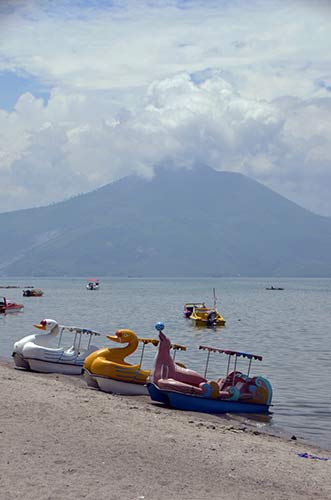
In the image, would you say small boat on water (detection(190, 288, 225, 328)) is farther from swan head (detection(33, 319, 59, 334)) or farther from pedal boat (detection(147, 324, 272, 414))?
pedal boat (detection(147, 324, 272, 414))

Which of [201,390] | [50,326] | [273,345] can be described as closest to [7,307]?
[273,345]

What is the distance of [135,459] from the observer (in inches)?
424

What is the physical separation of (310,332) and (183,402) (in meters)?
32.1

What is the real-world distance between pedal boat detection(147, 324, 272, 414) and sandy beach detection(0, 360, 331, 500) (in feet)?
11.7

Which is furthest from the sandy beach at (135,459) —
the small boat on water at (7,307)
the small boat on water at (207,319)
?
the small boat on water at (7,307)

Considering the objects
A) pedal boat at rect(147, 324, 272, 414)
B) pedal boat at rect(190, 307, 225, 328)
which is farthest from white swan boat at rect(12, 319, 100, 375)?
pedal boat at rect(190, 307, 225, 328)

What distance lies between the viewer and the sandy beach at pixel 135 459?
9406mm

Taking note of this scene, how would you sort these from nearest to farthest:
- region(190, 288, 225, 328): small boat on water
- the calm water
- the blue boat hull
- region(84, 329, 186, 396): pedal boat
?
the blue boat hull < the calm water < region(84, 329, 186, 396): pedal boat < region(190, 288, 225, 328): small boat on water

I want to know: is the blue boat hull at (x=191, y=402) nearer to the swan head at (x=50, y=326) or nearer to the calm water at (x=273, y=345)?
the calm water at (x=273, y=345)

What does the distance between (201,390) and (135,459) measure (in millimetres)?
8645

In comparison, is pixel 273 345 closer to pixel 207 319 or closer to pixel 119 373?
pixel 207 319

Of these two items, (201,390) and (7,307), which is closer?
(201,390)

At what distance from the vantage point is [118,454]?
1092 cm

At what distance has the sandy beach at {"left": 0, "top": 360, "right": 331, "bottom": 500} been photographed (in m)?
9.41
